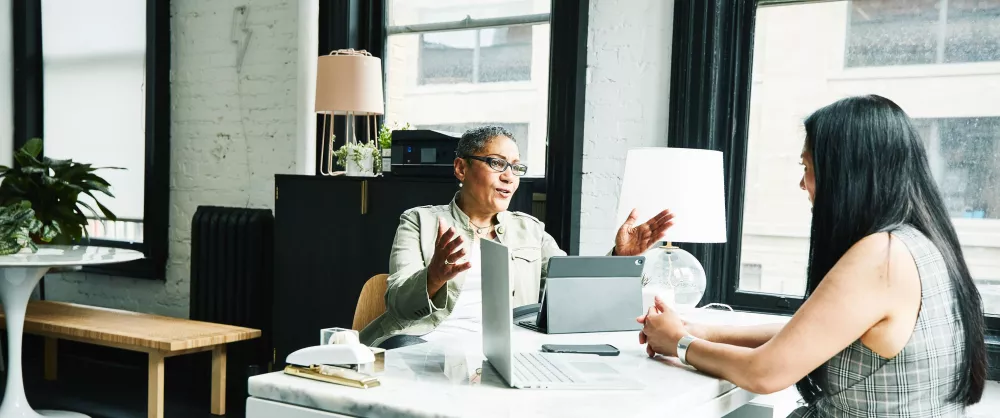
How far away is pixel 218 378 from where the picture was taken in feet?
12.4

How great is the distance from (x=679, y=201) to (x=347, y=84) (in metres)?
1.64

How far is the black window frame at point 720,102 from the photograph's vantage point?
3076mm

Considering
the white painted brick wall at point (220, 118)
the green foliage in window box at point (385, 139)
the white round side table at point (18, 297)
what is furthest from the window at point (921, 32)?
the white round side table at point (18, 297)

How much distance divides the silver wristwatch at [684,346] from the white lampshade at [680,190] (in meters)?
0.84

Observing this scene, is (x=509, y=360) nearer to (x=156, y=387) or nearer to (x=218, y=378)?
(x=156, y=387)

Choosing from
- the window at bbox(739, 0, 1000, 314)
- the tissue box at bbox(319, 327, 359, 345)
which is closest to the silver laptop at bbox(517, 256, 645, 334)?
the tissue box at bbox(319, 327, 359, 345)

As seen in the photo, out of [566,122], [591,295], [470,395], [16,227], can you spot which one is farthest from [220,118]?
[470,395]

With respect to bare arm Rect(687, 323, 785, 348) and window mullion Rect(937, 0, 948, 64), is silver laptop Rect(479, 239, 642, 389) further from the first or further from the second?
window mullion Rect(937, 0, 948, 64)

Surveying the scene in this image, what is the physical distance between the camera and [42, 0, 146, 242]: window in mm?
4727

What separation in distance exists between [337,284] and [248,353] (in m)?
0.94

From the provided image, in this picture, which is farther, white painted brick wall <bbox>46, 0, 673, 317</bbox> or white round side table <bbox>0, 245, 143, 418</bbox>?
white round side table <bbox>0, 245, 143, 418</bbox>

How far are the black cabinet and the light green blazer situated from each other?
481 millimetres

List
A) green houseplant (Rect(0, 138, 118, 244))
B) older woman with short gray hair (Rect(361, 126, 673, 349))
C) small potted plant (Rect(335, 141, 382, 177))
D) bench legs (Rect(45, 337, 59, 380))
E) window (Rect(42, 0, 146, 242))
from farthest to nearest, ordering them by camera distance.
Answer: window (Rect(42, 0, 146, 242)) → bench legs (Rect(45, 337, 59, 380)) → green houseplant (Rect(0, 138, 118, 244)) → small potted plant (Rect(335, 141, 382, 177)) → older woman with short gray hair (Rect(361, 126, 673, 349))

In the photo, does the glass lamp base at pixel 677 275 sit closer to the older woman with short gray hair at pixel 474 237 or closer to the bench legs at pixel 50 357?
the older woman with short gray hair at pixel 474 237
